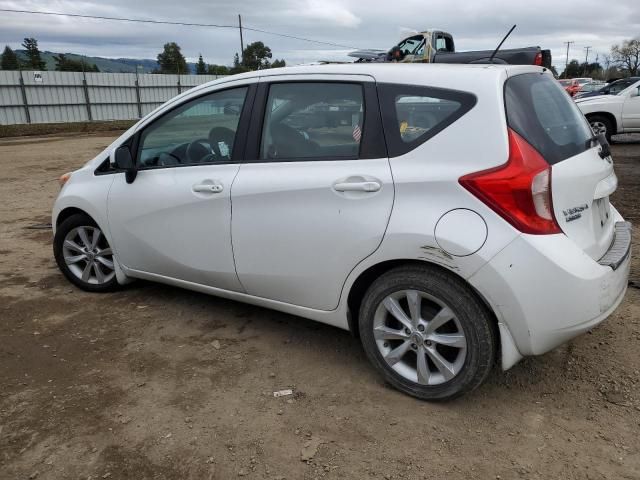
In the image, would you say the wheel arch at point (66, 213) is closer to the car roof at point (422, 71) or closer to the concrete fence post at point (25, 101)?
the car roof at point (422, 71)

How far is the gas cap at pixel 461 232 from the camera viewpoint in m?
2.47

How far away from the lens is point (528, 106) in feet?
8.77

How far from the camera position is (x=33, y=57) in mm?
45406

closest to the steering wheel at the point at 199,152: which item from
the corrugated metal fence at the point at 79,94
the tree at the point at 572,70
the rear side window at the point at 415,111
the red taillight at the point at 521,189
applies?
the rear side window at the point at 415,111

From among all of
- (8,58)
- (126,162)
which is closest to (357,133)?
(126,162)

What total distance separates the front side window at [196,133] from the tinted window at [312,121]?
0.91ft

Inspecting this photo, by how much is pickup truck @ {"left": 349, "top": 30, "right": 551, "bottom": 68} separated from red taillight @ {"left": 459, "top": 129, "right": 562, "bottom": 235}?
513 centimetres

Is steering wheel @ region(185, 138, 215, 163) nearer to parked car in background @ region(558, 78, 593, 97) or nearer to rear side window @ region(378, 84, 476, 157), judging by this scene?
rear side window @ region(378, 84, 476, 157)

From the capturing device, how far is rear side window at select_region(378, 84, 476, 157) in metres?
2.64

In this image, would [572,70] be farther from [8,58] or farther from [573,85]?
[8,58]

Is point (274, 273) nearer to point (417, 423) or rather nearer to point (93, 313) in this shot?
point (417, 423)

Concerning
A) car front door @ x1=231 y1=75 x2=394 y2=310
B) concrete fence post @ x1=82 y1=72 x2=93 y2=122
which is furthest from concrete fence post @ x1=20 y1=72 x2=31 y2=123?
car front door @ x1=231 y1=75 x2=394 y2=310

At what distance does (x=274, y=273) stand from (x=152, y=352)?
1.00m

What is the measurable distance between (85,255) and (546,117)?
141 inches
